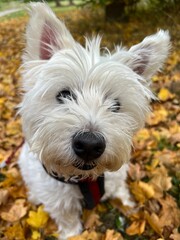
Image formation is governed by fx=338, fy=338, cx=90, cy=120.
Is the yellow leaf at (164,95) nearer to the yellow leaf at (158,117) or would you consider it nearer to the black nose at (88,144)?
the yellow leaf at (158,117)

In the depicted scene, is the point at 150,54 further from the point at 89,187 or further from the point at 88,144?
the point at 89,187

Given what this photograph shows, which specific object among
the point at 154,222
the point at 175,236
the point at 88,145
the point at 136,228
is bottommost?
the point at 136,228

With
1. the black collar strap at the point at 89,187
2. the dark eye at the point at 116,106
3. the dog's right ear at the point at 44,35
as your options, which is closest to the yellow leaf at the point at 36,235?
the black collar strap at the point at 89,187

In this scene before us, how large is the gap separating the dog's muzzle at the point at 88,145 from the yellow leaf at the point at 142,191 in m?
1.31

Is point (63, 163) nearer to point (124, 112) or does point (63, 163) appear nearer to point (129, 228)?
point (124, 112)

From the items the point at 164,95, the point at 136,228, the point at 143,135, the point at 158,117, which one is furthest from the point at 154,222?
the point at 164,95

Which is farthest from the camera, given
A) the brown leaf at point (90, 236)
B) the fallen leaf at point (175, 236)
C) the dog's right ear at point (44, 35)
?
the brown leaf at point (90, 236)

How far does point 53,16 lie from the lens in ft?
7.97

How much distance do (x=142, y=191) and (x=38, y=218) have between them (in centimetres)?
105

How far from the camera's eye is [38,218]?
316 cm

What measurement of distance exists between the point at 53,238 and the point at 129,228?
698 mm

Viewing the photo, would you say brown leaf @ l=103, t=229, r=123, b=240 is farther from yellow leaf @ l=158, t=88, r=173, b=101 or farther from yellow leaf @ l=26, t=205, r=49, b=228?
yellow leaf @ l=158, t=88, r=173, b=101

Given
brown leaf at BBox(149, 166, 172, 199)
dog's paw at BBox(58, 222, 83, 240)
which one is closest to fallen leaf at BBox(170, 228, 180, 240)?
brown leaf at BBox(149, 166, 172, 199)

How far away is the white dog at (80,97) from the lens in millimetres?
2189
